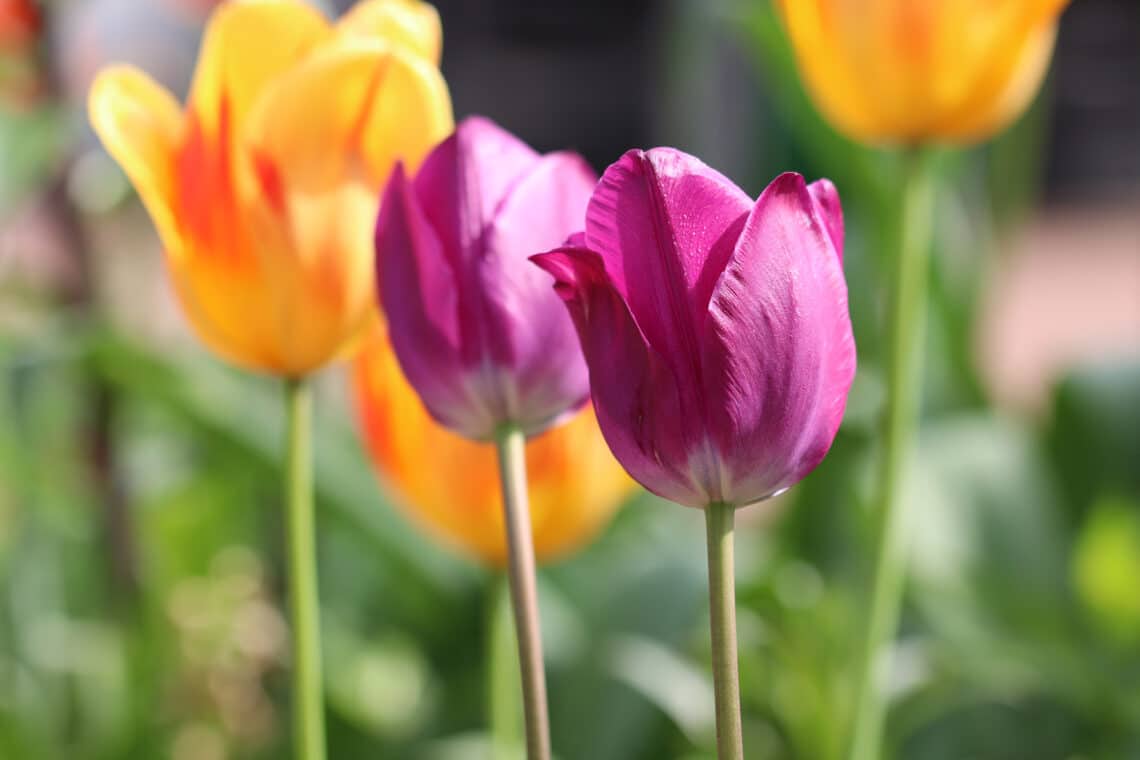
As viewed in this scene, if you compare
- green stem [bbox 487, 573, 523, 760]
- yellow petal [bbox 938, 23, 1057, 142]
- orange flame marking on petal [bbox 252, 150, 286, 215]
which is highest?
yellow petal [bbox 938, 23, 1057, 142]

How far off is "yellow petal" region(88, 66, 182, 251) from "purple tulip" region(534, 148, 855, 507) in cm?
14

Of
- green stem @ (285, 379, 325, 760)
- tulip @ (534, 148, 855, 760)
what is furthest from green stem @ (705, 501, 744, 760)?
green stem @ (285, 379, 325, 760)

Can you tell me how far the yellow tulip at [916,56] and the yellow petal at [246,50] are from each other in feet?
0.51

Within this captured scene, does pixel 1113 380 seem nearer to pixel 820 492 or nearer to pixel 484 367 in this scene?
pixel 820 492

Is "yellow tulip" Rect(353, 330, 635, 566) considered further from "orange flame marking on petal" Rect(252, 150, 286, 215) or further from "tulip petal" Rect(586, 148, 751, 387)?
"tulip petal" Rect(586, 148, 751, 387)

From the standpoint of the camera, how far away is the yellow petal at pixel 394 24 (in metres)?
0.31

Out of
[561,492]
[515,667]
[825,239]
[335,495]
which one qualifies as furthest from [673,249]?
[335,495]

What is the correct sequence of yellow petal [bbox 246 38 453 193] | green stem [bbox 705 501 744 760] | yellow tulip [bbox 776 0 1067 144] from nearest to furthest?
green stem [bbox 705 501 744 760] < yellow petal [bbox 246 38 453 193] < yellow tulip [bbox 776 0 1067 144]

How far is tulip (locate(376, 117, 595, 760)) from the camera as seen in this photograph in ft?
0.85

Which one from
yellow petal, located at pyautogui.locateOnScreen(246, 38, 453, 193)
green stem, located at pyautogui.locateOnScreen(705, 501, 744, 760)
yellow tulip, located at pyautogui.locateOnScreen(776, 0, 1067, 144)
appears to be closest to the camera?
green stem, located at pyautogui.locateOnScreen(705, 501, 744, 760)

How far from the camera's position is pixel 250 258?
1.07 ft

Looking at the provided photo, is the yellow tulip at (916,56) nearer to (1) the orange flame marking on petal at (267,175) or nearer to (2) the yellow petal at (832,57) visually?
(2) the yellow petal at (832,57)

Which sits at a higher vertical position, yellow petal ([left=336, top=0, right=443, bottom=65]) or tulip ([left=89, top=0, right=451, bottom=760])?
yellow petal ([left=336, top=0, right=443, bottom=65])

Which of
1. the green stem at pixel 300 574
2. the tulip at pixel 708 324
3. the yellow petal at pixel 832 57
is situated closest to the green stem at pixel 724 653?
the tulip at pixel 708 324
